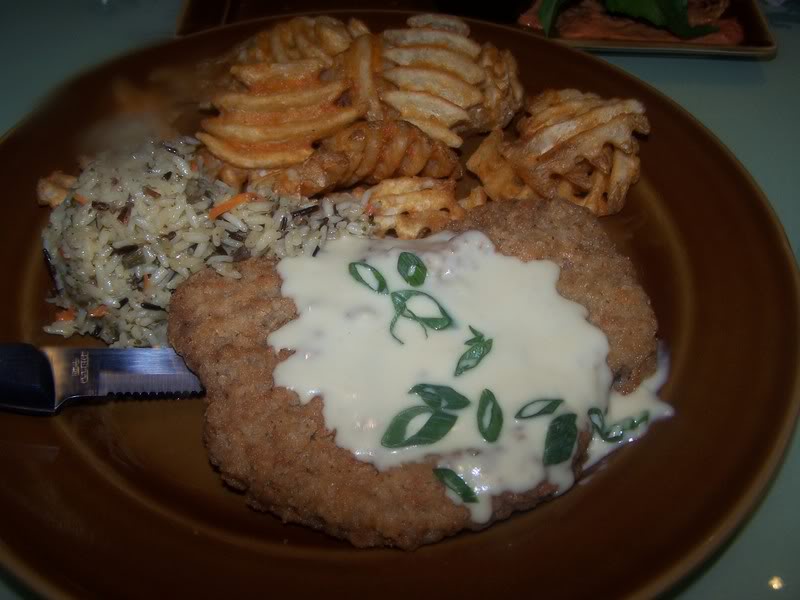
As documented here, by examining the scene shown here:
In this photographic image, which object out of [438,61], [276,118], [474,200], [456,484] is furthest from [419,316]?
[438,61]

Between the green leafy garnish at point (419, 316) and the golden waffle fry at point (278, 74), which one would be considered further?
the golden waffle fry at point (278, 74)

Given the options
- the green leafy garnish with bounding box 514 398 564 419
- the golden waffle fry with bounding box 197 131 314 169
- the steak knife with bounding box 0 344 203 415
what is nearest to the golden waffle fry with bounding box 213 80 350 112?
the golden waffle fry with bounding box 197 131 314 169

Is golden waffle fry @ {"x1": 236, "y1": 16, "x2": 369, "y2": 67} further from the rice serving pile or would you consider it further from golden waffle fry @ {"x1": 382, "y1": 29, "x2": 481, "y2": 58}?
the rice serving pile

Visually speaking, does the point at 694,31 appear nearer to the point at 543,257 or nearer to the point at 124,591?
the point at 543,257

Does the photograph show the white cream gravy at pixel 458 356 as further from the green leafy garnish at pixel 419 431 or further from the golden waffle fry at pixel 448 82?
the golden waffle fry at pixel 448 82

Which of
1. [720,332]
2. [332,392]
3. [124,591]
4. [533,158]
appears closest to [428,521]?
[332,392]

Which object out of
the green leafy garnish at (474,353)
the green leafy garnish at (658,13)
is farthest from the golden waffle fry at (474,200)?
the green leafy garnish at (658,13)
